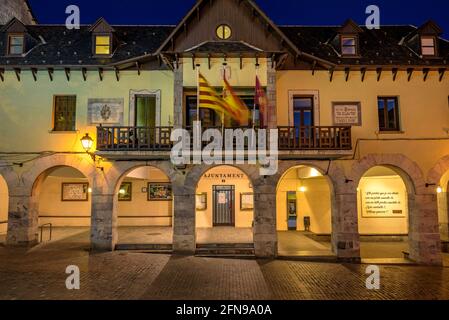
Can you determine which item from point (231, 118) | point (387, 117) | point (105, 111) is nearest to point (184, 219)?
point (231, 118)

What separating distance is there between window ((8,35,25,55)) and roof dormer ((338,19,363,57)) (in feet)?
50.7

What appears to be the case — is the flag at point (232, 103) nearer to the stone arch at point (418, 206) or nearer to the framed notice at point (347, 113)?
the framed notice at point (347, 113)

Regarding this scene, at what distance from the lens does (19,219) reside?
14.3m

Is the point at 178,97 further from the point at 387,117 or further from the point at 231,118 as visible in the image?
the point at 387,117

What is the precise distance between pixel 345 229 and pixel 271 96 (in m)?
6.62

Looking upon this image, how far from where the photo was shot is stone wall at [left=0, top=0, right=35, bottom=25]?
19188 mm

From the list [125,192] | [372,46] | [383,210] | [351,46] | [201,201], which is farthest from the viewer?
[125,192]

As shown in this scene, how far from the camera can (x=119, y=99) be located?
48.4 ft

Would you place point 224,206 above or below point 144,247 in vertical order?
above

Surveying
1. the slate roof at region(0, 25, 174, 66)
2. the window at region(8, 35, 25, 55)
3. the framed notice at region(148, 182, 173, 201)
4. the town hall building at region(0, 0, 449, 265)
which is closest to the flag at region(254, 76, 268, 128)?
the town hall building at region(0, 0, 449, 265)

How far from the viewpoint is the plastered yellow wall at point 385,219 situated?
58.5ft
